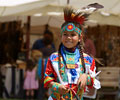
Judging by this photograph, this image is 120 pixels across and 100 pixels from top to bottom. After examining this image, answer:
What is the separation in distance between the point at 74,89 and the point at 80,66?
0.26 metres

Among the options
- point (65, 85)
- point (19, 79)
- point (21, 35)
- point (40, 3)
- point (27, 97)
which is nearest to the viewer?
point (65, 85)

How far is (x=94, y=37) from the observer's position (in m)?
12.4

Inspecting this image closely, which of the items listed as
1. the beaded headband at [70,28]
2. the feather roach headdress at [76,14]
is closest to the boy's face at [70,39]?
the beaded headband at [70,28]

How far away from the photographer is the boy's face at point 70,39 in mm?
3188

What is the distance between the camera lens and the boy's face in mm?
3188

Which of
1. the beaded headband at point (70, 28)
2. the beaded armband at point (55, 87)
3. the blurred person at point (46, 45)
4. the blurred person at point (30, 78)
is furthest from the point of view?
the blurred person at point (30, 78)

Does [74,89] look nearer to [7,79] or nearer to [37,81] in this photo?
[37,81]

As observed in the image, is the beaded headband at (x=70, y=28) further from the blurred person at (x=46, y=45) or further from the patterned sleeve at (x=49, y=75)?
the blurred person at (x=46, y=45)

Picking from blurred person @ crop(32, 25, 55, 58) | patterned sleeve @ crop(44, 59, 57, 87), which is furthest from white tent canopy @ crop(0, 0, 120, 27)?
patterned sleeve @ crop(44, 59, 57, 87)

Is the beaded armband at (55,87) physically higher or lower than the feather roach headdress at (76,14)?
lower

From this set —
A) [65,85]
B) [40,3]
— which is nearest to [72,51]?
[65,85]

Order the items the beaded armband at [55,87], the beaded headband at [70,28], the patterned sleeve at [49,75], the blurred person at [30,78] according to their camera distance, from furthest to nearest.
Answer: the blurred person at [30,78] < the beaded headband at [70,28] < the patterned sleeve at [49,75] < the beaded armband at [55,87]

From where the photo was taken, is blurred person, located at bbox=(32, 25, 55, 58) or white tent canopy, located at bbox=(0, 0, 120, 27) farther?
blurred person, located at bbox=(32, 25, 55, 58)

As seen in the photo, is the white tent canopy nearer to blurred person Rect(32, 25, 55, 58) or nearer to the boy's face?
blurred person Rect(32, 25, 55, 58)
